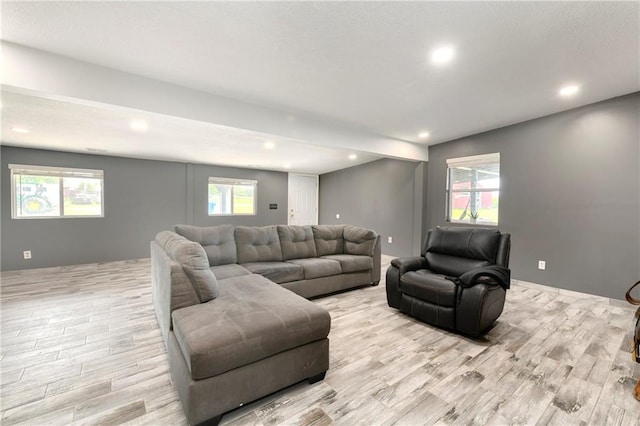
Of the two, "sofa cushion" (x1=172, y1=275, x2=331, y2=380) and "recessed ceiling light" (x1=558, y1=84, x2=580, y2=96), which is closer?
"sofa cushion" (x1=172, y1=275, x2=331, y2=380)

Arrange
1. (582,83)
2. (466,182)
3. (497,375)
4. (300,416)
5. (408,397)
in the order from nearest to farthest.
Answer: (300,416) → (408,397) → (497,375) → (582,83) → (466,182)

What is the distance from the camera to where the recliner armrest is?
9.84ft

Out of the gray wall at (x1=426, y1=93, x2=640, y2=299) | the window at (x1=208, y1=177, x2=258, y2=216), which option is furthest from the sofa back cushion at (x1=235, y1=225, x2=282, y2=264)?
the gray wall at (x1=426, y1=93, x2=640, y2=299)

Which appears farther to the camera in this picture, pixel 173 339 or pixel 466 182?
pixel 466 182

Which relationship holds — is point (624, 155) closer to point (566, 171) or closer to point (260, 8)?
point (566, 171)

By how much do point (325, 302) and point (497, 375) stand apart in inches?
75.0

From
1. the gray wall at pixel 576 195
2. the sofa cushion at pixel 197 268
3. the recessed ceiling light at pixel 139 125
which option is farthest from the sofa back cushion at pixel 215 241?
the gray wall at pixel 576 195

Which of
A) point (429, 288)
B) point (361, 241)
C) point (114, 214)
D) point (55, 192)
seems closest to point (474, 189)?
point (361, 241)

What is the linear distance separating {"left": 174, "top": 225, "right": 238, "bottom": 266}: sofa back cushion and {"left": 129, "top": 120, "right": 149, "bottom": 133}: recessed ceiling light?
147 cm

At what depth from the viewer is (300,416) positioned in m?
1.53

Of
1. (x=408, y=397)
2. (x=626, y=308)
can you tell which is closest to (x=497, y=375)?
(x=408, y=397)

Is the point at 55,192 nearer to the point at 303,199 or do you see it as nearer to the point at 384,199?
the point at 303,199

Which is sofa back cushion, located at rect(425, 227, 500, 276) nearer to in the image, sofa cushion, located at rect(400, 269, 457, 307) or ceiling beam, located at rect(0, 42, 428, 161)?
sofa cushion, located at rect(400, 269, 457, 307)

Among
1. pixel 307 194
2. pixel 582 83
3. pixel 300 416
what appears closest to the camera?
pixel 300 416
